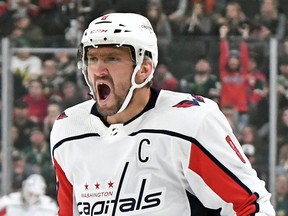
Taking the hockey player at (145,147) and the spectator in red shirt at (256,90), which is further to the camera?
the spectator in red shirt at (256,90)

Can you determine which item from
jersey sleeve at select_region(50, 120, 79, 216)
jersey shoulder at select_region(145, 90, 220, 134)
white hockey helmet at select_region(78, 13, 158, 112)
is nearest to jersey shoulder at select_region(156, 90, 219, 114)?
jersey shoulder at select_region(145, 90, 220, 134)

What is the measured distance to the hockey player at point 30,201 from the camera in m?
7.90

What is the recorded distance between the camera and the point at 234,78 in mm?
7594

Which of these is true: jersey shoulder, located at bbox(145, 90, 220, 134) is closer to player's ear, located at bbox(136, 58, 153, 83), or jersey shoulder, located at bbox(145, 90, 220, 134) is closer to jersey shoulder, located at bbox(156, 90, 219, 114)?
jersey shoulder, located at bbox(156, 90, 219, 114)

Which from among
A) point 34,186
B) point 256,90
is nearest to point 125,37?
point 256,90

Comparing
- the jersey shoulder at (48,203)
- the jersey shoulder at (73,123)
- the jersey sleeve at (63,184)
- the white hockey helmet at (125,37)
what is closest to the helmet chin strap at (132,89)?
the white hockey helmet at (125,37)

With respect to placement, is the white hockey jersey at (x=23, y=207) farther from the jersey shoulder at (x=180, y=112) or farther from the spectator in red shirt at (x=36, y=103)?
the jersey shoulder at (x=180, y=112)

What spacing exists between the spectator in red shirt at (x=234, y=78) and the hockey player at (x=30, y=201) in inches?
63.4

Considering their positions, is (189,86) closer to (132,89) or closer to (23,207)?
(23,207)

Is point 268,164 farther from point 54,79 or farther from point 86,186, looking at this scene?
point 86,186

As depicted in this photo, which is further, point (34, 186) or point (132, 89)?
point (34, 186)

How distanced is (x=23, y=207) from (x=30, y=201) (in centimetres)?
14

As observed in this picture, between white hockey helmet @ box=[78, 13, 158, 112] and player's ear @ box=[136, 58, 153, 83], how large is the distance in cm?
1

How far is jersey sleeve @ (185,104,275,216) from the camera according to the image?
3.11 m
